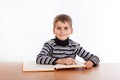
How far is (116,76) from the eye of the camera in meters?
1.29

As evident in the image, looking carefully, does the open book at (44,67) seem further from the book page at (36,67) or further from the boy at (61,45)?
the boy at (61,45)

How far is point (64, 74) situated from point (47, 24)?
A: 3.53ft

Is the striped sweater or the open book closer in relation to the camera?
the open book

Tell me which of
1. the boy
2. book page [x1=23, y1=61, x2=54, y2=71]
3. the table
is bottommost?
the table

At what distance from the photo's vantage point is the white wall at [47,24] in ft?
7.58

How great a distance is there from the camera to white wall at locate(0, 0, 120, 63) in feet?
7.58

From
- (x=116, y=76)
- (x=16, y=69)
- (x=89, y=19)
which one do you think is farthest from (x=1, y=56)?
(x=116, y=76)

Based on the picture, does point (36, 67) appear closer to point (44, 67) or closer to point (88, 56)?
point (44, 67)

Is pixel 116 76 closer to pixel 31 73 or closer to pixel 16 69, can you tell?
pixel 31 73

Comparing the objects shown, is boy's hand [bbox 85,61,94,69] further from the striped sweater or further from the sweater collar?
the sweater collar

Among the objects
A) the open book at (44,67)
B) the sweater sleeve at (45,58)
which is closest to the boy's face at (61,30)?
the sweater sleeve at (45,58)

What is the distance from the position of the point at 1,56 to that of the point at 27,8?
469 mm

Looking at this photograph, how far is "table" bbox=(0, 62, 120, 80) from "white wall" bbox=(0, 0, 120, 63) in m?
0.85

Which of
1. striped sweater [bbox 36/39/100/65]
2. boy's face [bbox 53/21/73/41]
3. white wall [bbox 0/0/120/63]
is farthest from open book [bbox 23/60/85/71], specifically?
white wall [bbox 0/0/120/63]
